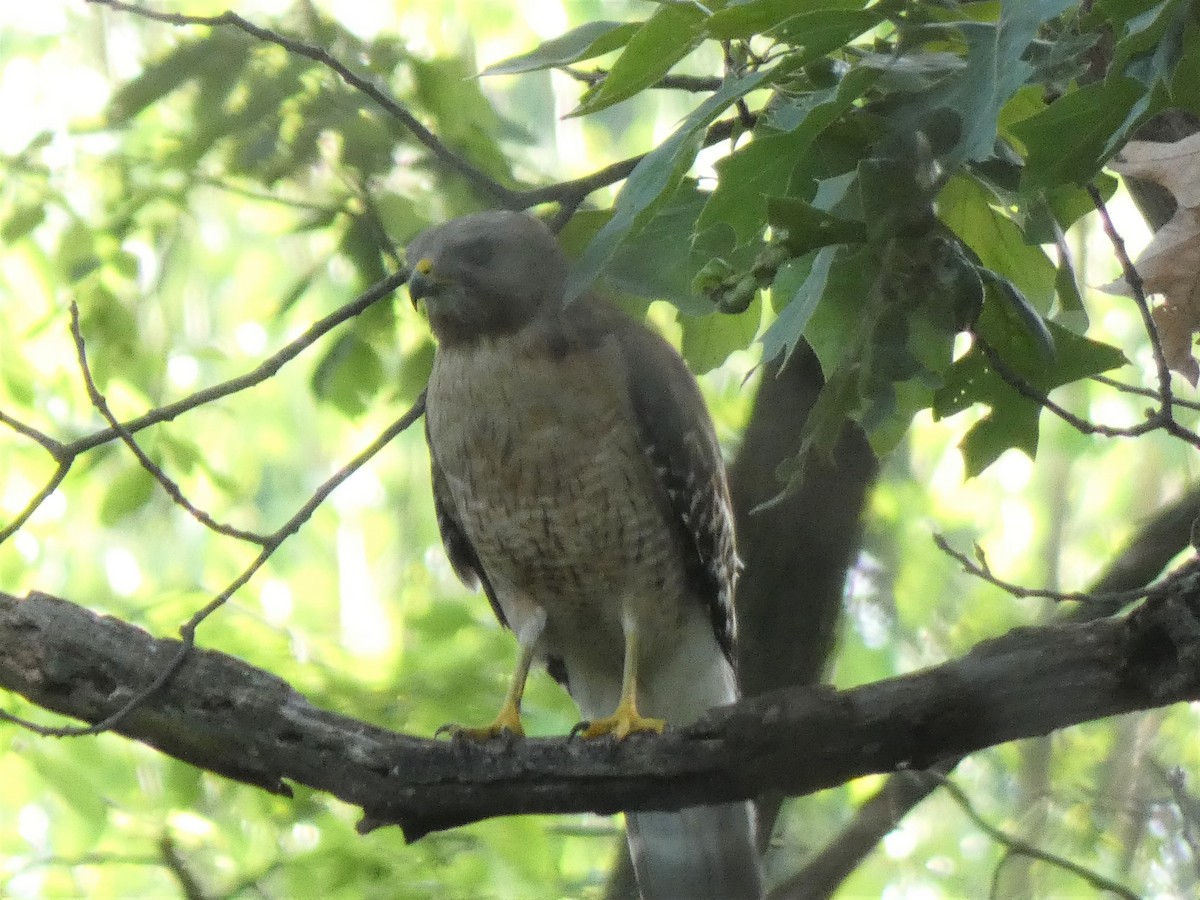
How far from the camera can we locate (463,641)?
459 cm

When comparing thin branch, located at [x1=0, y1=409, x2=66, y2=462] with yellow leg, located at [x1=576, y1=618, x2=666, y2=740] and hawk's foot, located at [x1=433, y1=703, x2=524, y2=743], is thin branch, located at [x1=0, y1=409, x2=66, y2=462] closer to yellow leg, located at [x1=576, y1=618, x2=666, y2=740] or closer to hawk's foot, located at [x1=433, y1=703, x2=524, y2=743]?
hawk's foot, located at [x1=433, y1=703, x2=524, y2=743]

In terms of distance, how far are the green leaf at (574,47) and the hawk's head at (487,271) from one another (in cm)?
161

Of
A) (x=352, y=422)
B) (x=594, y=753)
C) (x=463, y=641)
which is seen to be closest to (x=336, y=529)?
(x=463, y=641)

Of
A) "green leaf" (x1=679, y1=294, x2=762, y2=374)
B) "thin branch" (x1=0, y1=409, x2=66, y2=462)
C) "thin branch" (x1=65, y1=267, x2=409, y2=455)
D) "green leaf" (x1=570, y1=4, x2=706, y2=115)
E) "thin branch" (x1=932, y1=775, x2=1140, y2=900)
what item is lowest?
"thin branch" (x1=932, y1=775, x2=1140, y2=900)

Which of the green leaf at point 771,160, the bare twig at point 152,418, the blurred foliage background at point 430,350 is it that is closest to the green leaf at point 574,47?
→ the blurred foliage background at point 430,350

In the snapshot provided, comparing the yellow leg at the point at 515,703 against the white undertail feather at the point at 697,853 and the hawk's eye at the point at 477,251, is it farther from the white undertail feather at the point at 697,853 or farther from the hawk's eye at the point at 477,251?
the hawk's eye at the point at 477,251

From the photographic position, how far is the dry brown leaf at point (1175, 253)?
1.97m

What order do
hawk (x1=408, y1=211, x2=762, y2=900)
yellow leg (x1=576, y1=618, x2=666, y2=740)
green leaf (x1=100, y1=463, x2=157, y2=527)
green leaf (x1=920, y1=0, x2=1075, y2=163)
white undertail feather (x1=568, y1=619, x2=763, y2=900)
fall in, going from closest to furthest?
green leaf (x1=920, y1=0, x2=1075, y2=163), yellow leg (x1=576, y1=618, x2=666, y2=740), hawk (x1=408, y1=211, x2=762, y2=900), white undertail feather (x1=568, y1=619, x2=763, y2=900), green leaf (x1=100, y1=463, x2=157, y2=527)

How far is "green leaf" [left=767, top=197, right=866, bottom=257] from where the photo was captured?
1658 mm

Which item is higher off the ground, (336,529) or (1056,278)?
(336,529)

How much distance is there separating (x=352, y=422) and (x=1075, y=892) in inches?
139

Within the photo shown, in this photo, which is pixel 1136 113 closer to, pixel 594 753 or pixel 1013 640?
pixel 1013 640

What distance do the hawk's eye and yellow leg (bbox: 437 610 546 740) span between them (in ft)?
3.35

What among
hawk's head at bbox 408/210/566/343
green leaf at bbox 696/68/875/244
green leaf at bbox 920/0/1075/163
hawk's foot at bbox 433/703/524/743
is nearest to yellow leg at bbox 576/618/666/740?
hawk's foot at bbox 433/703/524/743
